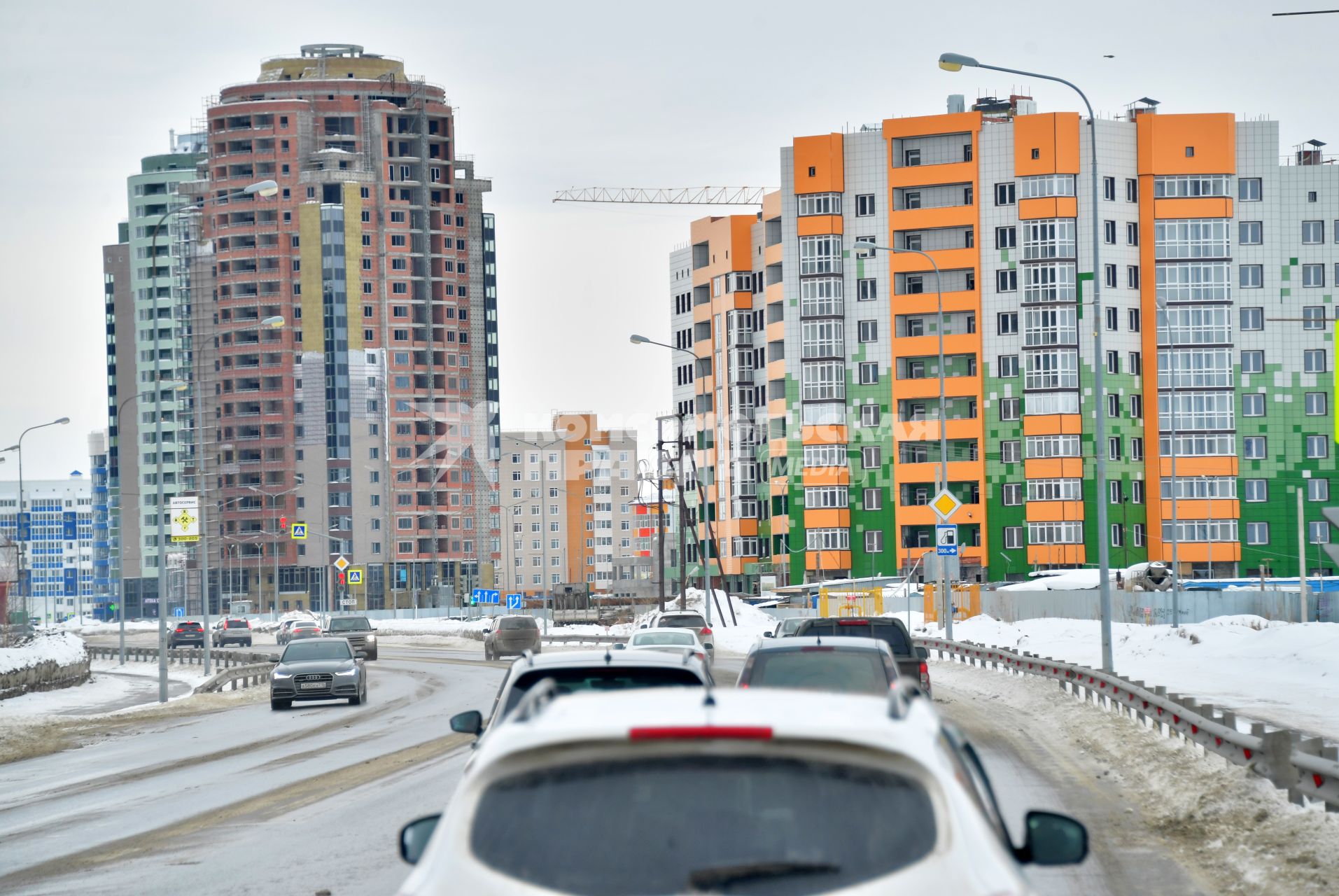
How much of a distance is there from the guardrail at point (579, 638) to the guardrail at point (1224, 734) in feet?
133

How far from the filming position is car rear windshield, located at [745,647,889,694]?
14.9 metres

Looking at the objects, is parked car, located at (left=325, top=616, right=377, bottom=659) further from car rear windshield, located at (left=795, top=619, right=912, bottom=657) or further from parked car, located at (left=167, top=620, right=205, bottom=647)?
car rear windshield, located at (left=795, top=619, right=912, bottom=657)

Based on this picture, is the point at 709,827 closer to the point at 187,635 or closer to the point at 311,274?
the point at 187,635

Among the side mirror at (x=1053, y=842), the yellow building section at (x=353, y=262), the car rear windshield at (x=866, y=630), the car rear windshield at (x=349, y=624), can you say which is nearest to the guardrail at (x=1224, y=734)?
the car rear windshield at (x=866, y=630)

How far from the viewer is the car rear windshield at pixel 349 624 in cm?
6003

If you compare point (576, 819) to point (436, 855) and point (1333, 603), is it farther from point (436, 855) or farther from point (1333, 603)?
point (1333, 603)

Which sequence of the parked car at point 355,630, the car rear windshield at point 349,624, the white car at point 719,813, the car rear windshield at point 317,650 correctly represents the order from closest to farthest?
1. the white car at point 719,813
2. the car rear windshield at point 317,650
3. the parked car at point 355,630
4. the car rear windshield at point 349,624

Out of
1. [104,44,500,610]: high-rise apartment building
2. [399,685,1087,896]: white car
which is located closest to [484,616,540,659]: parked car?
[399,685,1087,896]: white car

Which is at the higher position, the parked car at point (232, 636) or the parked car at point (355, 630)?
the parked car at point (355, 630)

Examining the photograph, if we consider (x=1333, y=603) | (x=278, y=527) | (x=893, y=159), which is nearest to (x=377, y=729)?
(x=1333, y=603)

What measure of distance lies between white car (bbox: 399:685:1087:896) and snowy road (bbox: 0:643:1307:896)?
728cm

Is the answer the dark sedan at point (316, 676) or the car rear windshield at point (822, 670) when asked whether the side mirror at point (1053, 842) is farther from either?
the dark sedan at point (316, 676)

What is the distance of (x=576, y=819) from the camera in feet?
13.4

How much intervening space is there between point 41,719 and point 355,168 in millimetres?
123948
